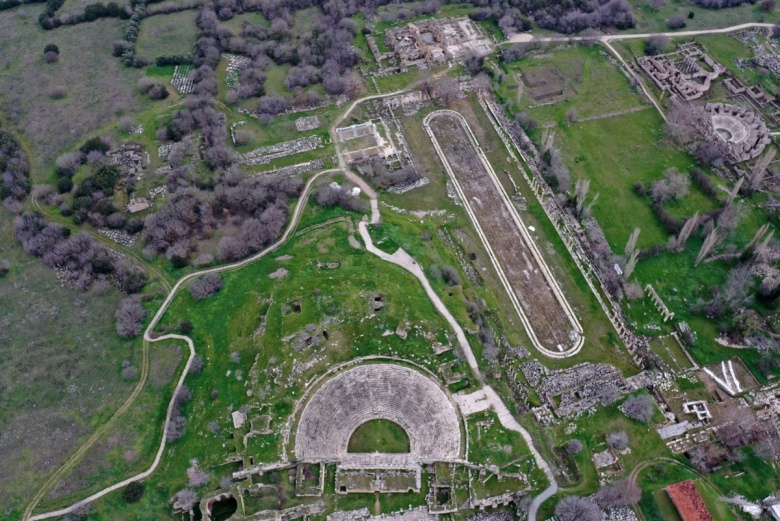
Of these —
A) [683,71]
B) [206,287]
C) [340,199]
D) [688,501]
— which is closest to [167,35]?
[340,199]

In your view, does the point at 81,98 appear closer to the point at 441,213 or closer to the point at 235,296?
the point at 235,296

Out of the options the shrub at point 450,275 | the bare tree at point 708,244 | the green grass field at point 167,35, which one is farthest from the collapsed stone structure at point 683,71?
the green grass field at point 167,35

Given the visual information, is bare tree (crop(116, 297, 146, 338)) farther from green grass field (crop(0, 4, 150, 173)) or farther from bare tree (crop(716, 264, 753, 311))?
bare tree (crop(716, 264, 753, 311))

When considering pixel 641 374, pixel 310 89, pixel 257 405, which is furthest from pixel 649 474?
pixel 310 89

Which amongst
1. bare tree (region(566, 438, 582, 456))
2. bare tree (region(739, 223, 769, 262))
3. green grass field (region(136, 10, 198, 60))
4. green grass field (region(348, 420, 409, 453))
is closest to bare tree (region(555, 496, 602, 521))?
bare tree (region(566, 438, 582, 456))

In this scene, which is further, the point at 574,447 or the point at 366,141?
the point at 366,141

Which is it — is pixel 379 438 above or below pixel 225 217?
below

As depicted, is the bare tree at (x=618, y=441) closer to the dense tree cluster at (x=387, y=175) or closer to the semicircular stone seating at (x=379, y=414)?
the semicircular stone seating at (x=379, y=414)

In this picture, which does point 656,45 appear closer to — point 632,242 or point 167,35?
point 632,242
